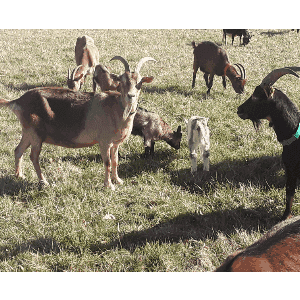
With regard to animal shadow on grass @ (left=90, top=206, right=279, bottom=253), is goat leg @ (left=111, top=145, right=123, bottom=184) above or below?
above

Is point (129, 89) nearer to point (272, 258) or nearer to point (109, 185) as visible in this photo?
point (109, 185)

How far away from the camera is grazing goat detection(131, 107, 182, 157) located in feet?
23.1

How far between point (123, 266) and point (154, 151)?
371cm

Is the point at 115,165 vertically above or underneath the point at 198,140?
underneath

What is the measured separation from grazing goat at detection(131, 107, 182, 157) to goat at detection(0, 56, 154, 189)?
4.74 feet

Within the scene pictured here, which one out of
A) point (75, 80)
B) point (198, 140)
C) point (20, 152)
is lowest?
point (20, 152)

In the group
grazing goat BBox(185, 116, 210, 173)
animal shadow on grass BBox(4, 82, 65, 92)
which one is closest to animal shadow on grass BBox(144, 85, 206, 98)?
animal shadow on grass BBox(4, 82, 65, 92)

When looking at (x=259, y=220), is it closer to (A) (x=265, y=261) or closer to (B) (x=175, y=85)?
(A) (x=265, y=261)

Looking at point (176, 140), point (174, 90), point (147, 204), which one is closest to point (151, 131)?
point (176, 140)

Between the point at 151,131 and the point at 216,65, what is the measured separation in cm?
549

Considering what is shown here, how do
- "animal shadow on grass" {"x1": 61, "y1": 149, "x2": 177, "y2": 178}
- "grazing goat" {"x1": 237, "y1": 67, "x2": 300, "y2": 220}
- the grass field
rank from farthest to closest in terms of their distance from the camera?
"animal shadow on grass" {"x1": 61, "y1": 149, "x2": 177, "y2": 178} < "grazing goat" {"x1": 237, "y1": 67, "x2": 300, "y2": 220} < the grass field

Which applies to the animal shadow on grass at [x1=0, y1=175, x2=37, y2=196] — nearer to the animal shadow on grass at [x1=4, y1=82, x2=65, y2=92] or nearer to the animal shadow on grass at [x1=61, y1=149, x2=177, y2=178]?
the animal shadow on grass at [x1=61, y1=149, x2=177, y2=178]

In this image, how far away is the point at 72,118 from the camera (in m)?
5.50

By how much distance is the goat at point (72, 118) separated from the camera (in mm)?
5398
